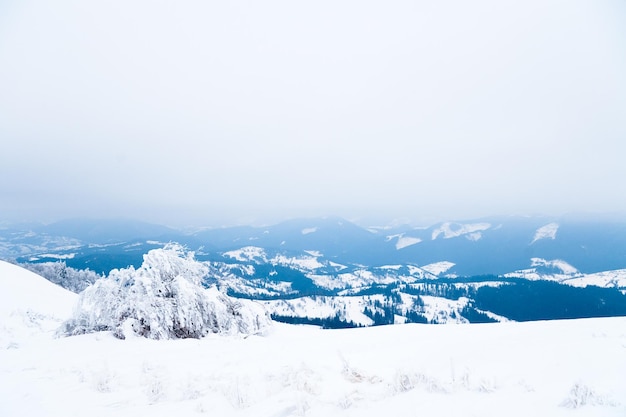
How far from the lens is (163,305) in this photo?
16.8 metres

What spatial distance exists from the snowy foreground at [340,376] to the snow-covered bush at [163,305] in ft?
10.4

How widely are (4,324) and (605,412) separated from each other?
942 inches

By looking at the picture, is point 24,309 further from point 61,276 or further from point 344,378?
point 61,276

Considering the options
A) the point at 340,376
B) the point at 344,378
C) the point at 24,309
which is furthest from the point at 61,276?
the point at 344,378

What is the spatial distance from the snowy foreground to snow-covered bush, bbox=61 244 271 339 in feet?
10.4

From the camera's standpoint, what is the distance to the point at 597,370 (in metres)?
6.08

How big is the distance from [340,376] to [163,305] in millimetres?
12767

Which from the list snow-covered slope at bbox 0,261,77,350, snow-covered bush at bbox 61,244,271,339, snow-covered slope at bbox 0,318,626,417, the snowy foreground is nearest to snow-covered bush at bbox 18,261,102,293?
snow-covered slope at bbox 0,261,77,350

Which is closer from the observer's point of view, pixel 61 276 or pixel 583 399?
pixel 583 399

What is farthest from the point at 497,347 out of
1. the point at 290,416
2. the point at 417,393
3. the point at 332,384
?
the point at 290,416

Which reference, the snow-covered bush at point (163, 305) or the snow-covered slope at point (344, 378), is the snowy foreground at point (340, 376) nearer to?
the snow-covered slope at point (344, 378)

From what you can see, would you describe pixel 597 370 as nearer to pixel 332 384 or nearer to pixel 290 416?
pixel 332 384

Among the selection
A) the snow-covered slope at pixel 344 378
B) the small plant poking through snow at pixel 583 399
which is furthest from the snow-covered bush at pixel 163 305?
the small plant poking through snow at pixel 583 399

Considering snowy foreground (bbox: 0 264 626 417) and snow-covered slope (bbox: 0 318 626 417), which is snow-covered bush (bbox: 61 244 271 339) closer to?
snowy foreground (bbox: 0 264 626 417)
